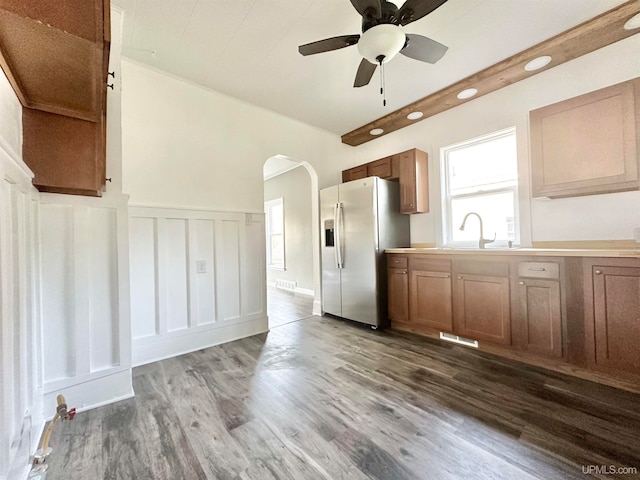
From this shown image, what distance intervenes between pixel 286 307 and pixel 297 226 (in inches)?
76.8

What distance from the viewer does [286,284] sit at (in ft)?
19.3

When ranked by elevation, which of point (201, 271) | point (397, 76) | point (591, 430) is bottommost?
point (591, 430)

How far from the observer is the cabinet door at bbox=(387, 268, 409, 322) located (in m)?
2.98

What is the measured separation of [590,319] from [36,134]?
12.2 feet

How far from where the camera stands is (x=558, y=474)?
1.14m

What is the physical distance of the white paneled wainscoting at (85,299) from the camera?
1.57m

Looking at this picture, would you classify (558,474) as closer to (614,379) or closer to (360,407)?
(360,407)

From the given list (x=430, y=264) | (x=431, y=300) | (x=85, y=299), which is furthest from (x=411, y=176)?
(x=85, y=299)

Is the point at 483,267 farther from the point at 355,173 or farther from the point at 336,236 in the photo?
the point at 355,173

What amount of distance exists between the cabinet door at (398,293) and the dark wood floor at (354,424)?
76 centimetres

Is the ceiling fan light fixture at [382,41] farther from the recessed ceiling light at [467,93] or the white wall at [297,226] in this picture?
the white wall at [297,226]

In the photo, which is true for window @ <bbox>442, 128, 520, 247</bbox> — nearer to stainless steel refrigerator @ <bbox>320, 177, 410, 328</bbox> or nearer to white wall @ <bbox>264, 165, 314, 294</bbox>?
stainless steel refrigerator @ <bbox>320, 177, 410, 328</bbox>

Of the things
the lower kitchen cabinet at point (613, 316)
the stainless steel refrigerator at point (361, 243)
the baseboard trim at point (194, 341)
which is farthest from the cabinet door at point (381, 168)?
the baseboard trim at point (194, 341)

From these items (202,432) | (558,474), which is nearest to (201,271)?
(202,432)
